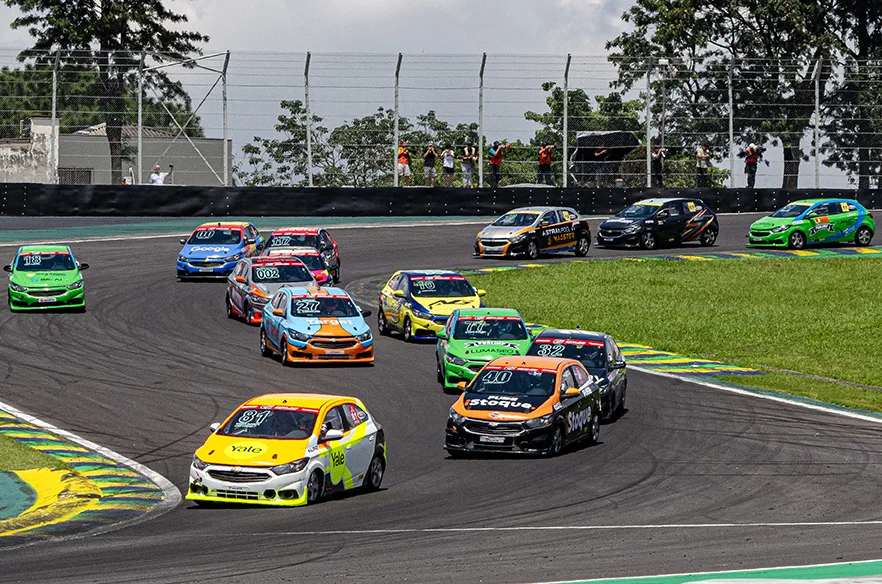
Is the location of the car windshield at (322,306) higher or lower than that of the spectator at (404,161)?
lower

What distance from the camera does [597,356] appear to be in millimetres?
23688

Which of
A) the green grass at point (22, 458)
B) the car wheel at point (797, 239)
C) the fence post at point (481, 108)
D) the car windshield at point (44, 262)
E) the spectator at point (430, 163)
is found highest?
the fence post at point (481, 108)

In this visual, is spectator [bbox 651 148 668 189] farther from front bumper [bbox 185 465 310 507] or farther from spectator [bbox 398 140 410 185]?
front bumper [bbox 185 465 310 507]

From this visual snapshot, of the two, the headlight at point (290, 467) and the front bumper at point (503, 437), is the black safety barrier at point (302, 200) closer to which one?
the front bumper at point (503, 437)

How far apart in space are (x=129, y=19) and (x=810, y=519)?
53.4 metres

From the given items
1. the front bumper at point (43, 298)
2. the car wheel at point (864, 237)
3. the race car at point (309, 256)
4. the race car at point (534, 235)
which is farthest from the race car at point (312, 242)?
the car wheel at point (864, 237)

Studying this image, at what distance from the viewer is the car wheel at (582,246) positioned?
4409 centimetres

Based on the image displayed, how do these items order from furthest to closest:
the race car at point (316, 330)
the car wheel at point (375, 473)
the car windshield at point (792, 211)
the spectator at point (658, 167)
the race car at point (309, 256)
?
the spectator at point (658, 167)
the car windshield at point (792, 211)
the race car at point (309, 256)
the race car at point (316, 330)
the car wheel at point (375, 473)

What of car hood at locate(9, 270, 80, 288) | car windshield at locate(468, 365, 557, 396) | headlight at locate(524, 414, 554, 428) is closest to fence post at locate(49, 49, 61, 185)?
car hood at locate(9, 270, 80, 288)

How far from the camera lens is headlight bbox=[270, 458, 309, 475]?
16516 mm

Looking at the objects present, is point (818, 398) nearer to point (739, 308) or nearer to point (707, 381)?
point (707, 381)

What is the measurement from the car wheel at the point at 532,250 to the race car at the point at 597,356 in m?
18.3

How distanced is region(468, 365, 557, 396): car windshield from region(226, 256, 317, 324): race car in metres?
11.6

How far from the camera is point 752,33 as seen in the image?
6106cm
